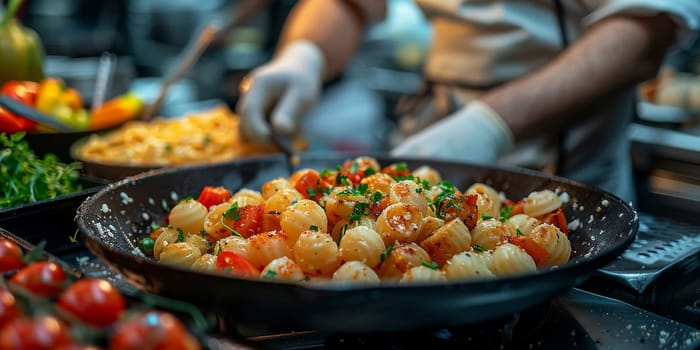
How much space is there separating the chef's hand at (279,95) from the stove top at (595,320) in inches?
31.7

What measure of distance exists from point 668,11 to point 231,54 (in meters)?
4.35

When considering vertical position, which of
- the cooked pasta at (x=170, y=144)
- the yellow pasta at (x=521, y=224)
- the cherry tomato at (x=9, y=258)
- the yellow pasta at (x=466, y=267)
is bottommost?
the cooked pasta at (x=170, y=144)

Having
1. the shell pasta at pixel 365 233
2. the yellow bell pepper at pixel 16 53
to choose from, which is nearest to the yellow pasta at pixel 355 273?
the shell pasta at pixel 365 233

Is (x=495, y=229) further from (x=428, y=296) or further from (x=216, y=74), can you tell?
(x=216, y=74)

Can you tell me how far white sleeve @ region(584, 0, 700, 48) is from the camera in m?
→ 2.04

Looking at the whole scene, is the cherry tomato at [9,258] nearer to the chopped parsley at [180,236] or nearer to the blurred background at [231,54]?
the chopped parsley at [180,236]

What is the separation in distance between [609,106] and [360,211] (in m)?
1.56

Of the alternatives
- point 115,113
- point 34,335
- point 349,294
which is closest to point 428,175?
point 349,294

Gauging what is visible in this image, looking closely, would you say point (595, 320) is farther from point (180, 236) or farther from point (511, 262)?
point (180, 236)

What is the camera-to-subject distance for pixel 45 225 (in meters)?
1.36

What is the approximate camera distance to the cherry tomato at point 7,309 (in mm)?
754

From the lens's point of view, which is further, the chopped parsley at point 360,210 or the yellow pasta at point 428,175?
the yellow pasta at point 428,175

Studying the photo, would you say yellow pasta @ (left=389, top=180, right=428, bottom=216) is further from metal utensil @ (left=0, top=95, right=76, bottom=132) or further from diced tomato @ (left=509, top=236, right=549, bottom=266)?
metal utensil @ (left=0, top=95, right=76, bottom=132)

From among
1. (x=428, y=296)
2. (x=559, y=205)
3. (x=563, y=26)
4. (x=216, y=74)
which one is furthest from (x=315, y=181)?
(x=216, y=74)
